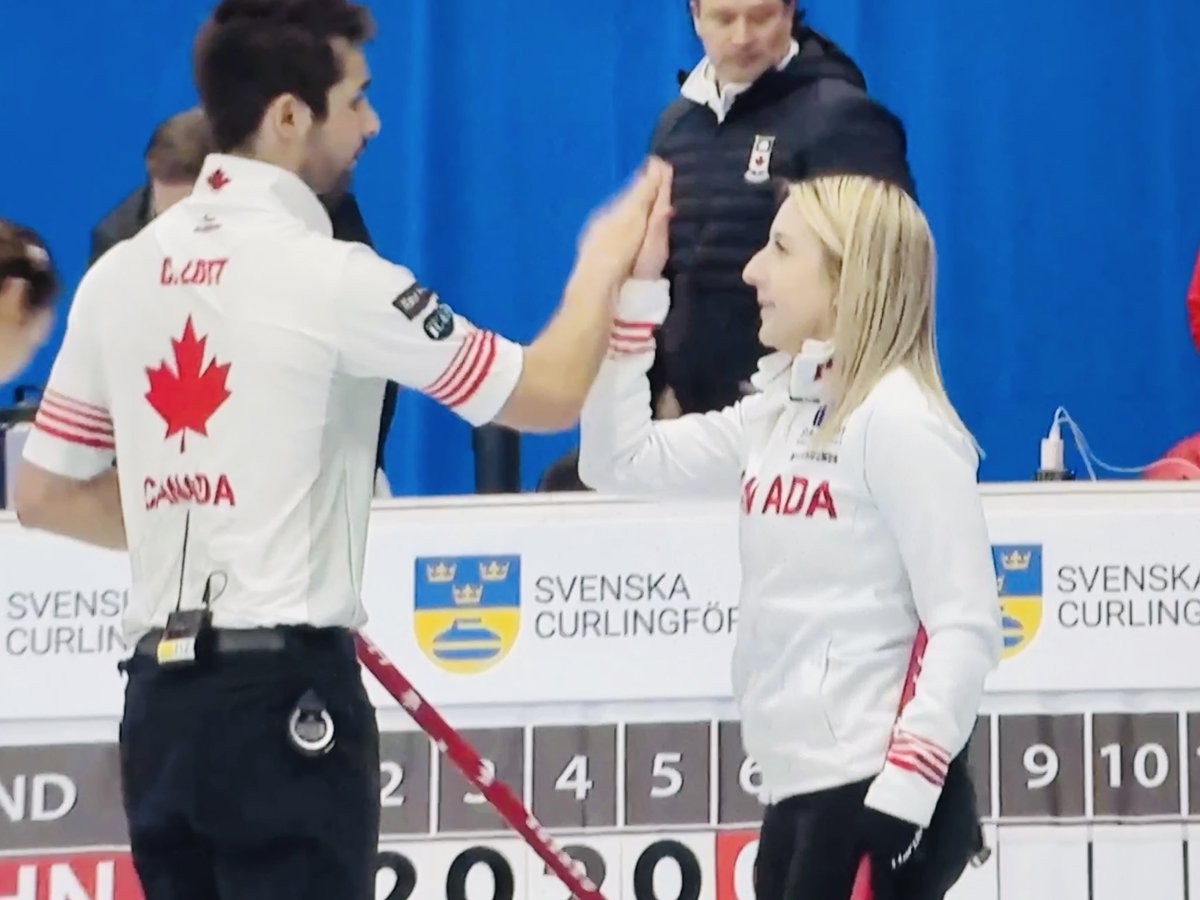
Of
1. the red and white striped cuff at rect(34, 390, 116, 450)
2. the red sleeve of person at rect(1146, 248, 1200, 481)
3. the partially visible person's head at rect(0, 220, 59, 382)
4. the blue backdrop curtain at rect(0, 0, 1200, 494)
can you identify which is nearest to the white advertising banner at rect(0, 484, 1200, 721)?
the red sleeve of person at rect(1146, 248, 1200, 481)

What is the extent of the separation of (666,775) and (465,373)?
40.8 inches

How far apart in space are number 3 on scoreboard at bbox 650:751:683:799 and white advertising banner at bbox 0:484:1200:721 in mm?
89

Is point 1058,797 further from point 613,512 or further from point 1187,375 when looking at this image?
point 1187,375

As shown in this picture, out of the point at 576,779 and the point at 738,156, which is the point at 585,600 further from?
the point at 738,156

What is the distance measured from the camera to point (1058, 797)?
9.17 feet

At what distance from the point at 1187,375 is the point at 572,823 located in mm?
2364

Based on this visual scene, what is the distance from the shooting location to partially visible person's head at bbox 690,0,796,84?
3250 mm

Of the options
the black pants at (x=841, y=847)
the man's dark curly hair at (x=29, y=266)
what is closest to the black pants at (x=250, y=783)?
the black pants at (x=841, y=847)

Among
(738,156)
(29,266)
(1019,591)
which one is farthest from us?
(738,156)

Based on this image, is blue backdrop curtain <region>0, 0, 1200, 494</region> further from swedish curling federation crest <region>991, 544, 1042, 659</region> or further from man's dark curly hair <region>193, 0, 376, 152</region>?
man's dark curly hair <region>193, 0, 376, 152</region>

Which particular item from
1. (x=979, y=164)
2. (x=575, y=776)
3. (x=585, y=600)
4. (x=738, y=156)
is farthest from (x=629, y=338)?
(x=979, y=164)

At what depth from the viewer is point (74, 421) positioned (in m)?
2.04

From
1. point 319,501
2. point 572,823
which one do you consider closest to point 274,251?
point 319,501

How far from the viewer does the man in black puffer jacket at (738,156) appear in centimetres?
314
